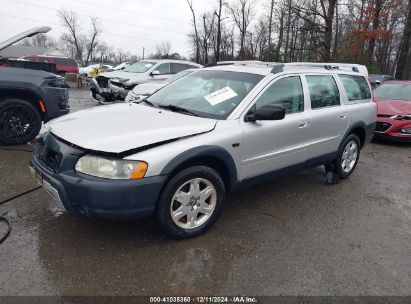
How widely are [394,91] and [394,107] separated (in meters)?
1.33

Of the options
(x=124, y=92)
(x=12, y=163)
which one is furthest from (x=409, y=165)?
(x=124, y=92)

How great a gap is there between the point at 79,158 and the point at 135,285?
1.10 m

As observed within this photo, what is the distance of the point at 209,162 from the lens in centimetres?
344

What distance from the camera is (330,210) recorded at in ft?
14.1

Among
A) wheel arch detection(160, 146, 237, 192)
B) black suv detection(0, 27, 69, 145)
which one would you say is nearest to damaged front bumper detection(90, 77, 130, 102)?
black suv detection(0, 27, 69, 145)

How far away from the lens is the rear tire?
5.76 meters

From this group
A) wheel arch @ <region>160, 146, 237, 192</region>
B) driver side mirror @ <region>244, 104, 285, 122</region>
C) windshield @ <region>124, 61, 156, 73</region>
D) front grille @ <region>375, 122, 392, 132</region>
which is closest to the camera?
wheel arch @ <region>160, 146, 237, 192</region>

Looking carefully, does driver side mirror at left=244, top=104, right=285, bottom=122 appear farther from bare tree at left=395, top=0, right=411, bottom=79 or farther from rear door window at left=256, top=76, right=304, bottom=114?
bare tree at left=395, top=0, right=411, bottom=79

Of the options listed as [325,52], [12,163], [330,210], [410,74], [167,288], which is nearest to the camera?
[167,288]

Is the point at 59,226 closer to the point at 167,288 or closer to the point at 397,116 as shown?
the point at 167,288

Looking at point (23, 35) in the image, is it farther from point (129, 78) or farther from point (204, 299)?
point (204, 299)

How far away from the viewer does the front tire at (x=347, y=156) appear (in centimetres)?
519

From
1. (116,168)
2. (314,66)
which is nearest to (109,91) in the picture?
(314,66)

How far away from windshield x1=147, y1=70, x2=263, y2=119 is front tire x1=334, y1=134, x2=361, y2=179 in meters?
2.11
